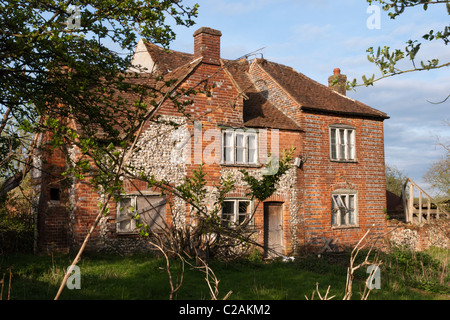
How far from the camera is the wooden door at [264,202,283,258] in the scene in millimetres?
18094

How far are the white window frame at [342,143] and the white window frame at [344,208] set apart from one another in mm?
1666

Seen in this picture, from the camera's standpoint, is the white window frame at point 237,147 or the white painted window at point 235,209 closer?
the white painted window at point 235,209

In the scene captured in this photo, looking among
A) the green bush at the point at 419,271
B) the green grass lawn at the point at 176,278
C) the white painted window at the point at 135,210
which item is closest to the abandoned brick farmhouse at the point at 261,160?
the white painted window at the point at 135,210

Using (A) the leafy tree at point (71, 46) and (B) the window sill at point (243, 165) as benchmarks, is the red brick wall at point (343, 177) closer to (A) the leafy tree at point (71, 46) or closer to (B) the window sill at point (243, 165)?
(B) the window sill at point (243, 165)

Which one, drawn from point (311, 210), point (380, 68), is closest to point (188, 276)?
point (380, 68)

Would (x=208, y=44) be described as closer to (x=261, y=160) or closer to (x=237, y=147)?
(x=237, y=147)

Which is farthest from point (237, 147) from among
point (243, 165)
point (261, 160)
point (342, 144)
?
point (342, 144)

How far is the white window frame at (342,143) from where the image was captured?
1994 centimetres

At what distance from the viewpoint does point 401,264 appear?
46.9 feet

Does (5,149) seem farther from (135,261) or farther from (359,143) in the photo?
(359,143)

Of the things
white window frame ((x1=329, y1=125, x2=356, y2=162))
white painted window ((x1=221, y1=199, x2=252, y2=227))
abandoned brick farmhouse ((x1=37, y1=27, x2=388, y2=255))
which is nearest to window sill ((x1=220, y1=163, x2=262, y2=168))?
abandoned brick farmhouse ((x1=37, y1=27, x2=388, y2=255))

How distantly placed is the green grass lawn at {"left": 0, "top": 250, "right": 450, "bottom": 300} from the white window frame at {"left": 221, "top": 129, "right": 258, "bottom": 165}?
4.69 meters

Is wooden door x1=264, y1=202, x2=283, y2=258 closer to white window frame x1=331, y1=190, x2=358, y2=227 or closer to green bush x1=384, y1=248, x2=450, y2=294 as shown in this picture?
white window frame x1=331, y1=190, x2=358, y2=227

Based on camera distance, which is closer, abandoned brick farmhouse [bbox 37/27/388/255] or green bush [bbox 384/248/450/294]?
green bush [bbox 384/248/450/294]
